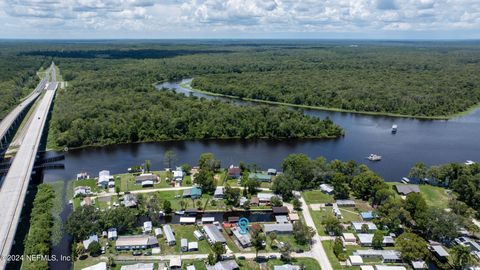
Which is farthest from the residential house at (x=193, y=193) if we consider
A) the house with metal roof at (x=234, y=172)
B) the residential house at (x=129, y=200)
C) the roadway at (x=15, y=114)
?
the roadway at (x=15, y=114)

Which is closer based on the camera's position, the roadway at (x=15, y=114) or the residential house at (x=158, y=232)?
the residential house at (x=158, y=232)

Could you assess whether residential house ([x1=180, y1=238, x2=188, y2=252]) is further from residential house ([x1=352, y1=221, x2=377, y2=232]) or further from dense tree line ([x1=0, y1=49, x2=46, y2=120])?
dense tree line ([x1=0, y1=49, x2=46, y2=120])

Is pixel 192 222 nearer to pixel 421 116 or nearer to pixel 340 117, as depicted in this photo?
pixel 340 117

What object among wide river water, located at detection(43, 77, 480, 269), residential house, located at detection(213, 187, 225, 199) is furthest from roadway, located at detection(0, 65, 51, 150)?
residential house, located at detection(213, 187, 225, 199)

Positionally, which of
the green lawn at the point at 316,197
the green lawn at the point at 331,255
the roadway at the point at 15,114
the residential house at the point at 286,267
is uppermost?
the roadway at the point at 15,114

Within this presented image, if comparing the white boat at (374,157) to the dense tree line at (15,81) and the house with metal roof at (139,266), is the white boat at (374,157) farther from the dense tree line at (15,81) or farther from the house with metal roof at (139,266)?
the dense tree line at (15,81)

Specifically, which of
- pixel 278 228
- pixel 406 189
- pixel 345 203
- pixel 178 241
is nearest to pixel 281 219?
pixel 278 228

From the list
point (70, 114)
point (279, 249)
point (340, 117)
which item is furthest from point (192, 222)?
point (340, 117)
